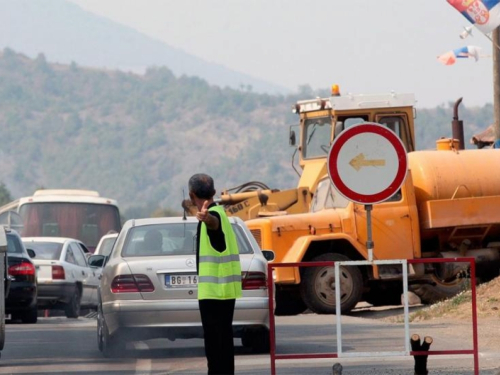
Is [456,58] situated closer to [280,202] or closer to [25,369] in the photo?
[280,202]

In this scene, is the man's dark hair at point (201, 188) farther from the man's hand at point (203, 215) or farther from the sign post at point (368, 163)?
the sign post at point (368, 163)

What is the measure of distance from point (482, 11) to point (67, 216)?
1551 cm

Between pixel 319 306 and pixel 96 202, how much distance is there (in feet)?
54.8

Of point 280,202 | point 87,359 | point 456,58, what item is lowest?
point 87,359

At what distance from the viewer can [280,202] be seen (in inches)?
1026

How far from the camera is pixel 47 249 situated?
91.7 ft

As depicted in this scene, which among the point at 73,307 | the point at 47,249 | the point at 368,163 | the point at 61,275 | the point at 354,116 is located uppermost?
the point at 354,116

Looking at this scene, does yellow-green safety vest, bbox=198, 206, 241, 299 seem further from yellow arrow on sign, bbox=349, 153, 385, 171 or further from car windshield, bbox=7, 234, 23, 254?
car windshield, bbox=7, 234, 23, 254

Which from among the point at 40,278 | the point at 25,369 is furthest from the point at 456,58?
the point at 25,369

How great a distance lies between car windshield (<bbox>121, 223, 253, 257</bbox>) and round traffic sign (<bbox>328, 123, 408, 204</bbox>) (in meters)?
3.48

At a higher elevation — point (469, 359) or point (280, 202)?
point (280, 202)

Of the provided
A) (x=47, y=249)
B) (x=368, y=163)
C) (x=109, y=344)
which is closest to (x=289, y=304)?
(x=47, y=249)

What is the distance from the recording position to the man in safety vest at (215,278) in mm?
10648

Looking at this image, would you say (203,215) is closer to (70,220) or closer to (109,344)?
(109,344)
